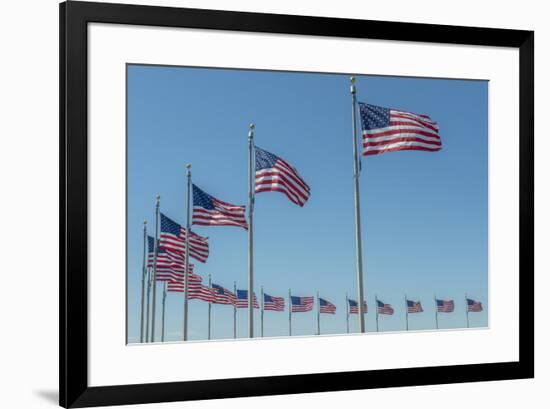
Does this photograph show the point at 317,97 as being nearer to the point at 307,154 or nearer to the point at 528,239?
the point at 307,154

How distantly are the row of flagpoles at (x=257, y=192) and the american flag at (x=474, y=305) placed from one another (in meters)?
0.93

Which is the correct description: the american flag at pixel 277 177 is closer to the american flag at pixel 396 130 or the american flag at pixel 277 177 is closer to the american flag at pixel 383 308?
the american flag at pixel 396 130

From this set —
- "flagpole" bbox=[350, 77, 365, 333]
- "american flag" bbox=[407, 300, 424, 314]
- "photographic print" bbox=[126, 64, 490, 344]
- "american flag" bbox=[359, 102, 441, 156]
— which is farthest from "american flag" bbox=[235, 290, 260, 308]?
"american flag" bbox=[359, 102, 441, 156]

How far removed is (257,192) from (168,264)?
0.97 meters

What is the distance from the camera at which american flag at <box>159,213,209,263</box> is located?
22.1 feet

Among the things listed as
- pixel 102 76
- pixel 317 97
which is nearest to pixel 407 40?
pixel 317 97

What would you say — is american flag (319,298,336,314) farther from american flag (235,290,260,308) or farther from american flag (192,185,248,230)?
american flag (192,185,248,230)

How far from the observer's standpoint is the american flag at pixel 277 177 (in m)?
7.00

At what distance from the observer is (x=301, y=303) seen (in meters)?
7.43

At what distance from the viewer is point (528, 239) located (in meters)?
7.23

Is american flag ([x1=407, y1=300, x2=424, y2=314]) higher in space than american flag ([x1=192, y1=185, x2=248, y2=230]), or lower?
lower

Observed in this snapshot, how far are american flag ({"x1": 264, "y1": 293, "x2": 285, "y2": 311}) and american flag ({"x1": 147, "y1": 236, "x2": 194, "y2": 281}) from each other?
664mm

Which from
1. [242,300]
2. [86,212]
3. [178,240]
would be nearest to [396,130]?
[242,300]

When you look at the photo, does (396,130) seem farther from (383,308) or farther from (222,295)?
(222,295)
